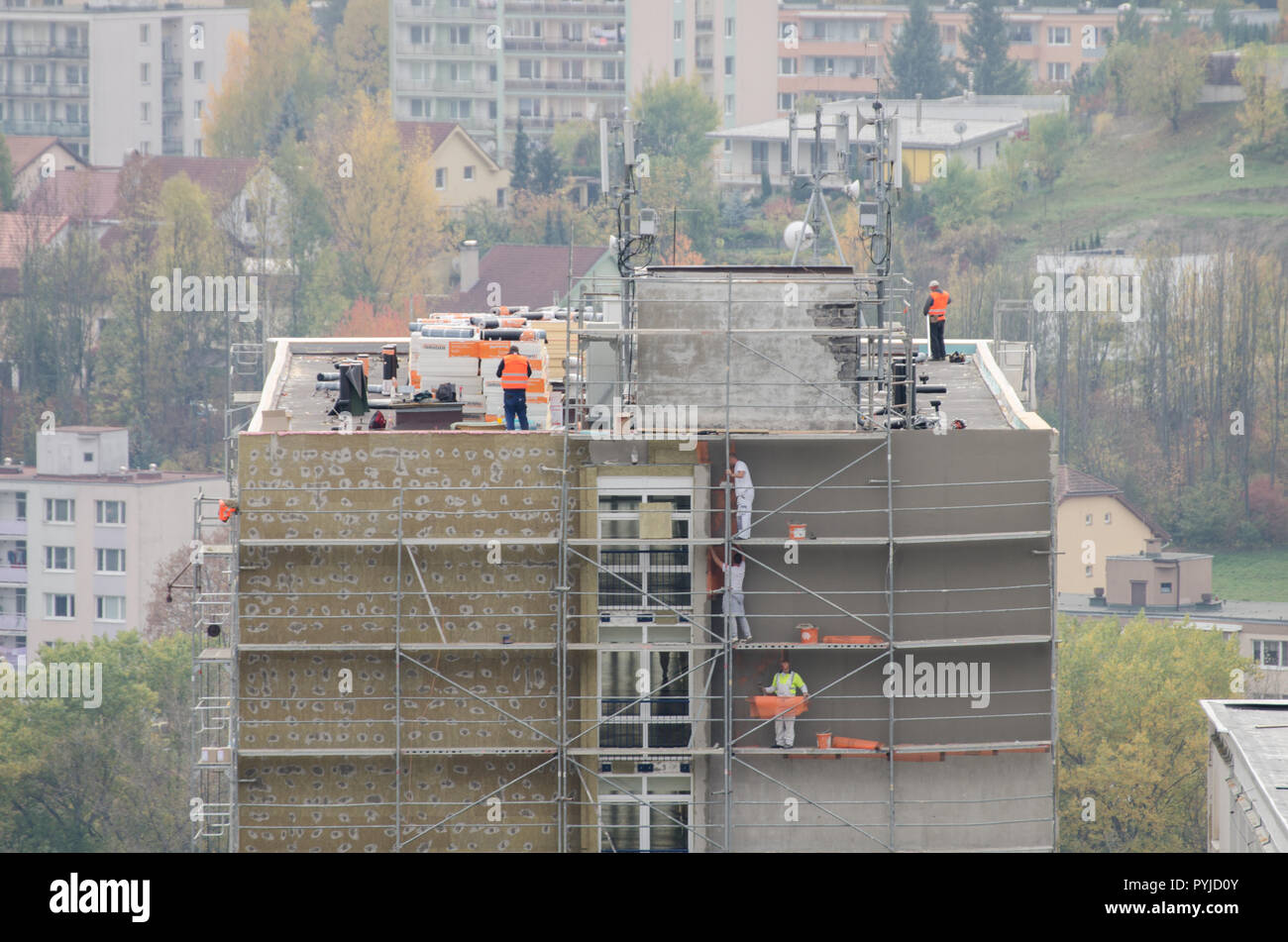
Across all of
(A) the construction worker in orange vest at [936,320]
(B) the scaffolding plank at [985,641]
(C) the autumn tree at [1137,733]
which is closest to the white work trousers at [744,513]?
(B) the scaffolding plank at [985,641]

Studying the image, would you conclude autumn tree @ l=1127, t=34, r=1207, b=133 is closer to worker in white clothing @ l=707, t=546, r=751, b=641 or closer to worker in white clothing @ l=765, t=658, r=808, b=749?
worker in white clothing @ l=707, t=546, r=751, b=641

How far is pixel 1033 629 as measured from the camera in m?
33.0

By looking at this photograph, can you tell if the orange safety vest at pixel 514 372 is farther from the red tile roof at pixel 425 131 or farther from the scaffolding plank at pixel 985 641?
the red tile roof at pixel 425 131

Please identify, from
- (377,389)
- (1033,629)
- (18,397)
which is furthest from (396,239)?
(1033,629)

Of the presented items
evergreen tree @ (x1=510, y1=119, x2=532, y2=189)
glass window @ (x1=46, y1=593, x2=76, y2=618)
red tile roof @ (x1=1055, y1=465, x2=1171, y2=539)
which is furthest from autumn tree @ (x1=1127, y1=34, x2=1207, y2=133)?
glass window @ (x1=46, y1=593, x2=76, y2=618)

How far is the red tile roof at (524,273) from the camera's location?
150750 mm

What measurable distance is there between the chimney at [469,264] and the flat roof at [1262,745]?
118268mm

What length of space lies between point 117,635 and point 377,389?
73911 mm

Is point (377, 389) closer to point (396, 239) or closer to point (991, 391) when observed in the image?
point (991, 391)

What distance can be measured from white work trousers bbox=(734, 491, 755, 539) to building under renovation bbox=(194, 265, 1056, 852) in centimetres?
5

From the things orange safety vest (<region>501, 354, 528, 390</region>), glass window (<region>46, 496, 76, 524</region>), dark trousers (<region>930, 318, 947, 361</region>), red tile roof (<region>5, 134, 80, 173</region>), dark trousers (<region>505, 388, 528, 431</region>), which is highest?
red tile roof (<region>5, 134, 80, 173</region>)

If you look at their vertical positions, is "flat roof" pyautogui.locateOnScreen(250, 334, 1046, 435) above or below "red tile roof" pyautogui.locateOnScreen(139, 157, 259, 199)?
Result: below

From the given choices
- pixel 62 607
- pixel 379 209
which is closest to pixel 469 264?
pixel 379 209

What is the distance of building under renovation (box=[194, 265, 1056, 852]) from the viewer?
106 feet
